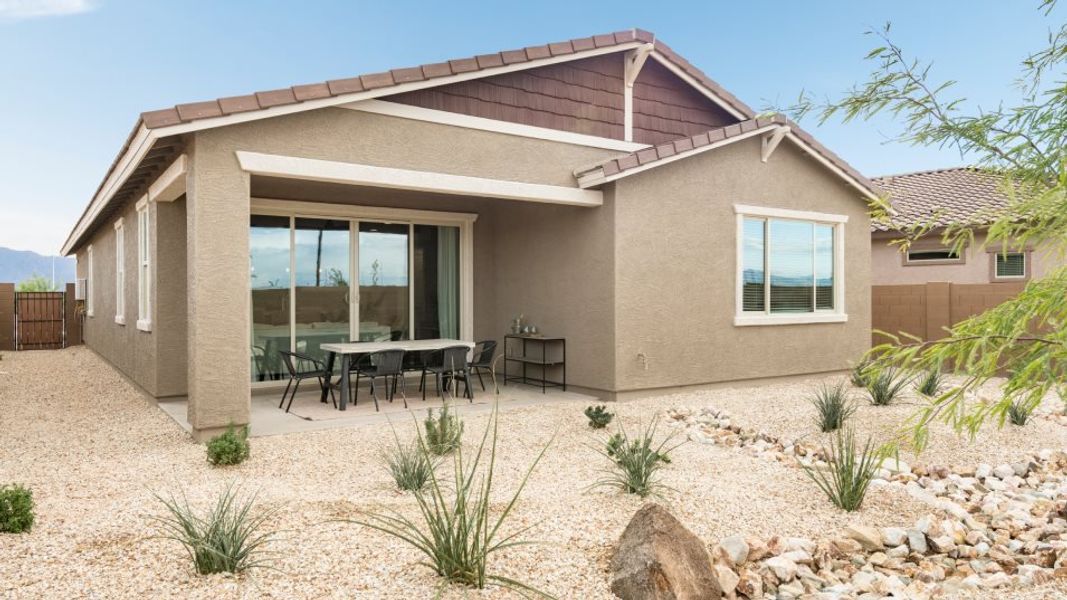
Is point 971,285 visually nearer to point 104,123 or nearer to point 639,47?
point 639,47

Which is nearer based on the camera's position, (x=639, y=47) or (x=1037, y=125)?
(x=1037, y=125)

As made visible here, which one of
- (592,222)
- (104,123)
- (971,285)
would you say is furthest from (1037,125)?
(104,123)

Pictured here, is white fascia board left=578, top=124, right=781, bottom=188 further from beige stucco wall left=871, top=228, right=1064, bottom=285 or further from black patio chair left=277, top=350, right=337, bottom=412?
beige stucco wall left=871, top=228, right=1064, bottom=285

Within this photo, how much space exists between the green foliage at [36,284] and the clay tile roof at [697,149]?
64.4 feet

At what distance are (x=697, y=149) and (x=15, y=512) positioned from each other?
8.19 metres

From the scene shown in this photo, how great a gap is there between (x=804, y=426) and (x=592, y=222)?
146 inches

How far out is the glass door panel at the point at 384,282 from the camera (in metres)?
10.5

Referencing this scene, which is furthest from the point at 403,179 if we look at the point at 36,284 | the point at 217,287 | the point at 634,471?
the point at 36,284

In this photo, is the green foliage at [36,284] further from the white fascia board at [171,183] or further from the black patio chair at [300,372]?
the white fascia board at [171,183]

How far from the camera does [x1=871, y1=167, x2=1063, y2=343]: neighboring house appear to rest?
12297mm

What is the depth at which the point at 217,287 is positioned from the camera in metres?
6.57

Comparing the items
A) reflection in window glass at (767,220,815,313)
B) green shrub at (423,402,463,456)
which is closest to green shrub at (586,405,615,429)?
green shrub at (423,402,463,456)

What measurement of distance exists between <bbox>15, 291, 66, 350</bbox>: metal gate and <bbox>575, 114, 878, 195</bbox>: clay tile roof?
60.3ft

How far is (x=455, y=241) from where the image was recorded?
1123 cm
